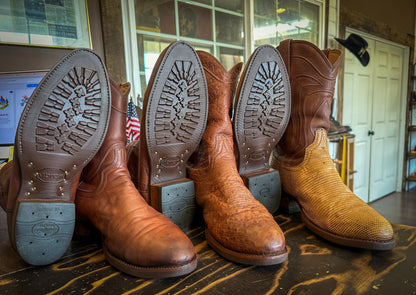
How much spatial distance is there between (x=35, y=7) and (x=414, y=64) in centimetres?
468

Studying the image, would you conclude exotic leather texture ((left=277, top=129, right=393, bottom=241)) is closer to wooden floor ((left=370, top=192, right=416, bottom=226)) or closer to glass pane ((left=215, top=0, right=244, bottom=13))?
glass pane ((left=215, top=0, right=244, bottom=13))

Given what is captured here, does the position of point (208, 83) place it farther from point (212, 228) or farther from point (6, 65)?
point (6, 65)

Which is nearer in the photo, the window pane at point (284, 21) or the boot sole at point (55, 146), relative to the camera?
the boot sole at point (55, 146)

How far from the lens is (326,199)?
59 centimetres

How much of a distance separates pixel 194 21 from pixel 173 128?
1.67m

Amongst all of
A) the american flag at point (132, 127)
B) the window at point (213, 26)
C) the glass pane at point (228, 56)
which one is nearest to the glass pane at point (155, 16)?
the window at point (213, 26)

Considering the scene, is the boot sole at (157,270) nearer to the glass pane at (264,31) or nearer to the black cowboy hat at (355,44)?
the glass pane at (264,31)

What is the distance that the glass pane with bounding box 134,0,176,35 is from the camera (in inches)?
68.7

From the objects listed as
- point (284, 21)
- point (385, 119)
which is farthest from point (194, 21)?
point (385, 119)

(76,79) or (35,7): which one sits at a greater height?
(35,7)

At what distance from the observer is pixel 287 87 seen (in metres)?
0.64

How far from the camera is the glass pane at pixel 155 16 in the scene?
1746 mm

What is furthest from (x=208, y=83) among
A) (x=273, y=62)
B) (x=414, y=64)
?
(x=414, y=64)

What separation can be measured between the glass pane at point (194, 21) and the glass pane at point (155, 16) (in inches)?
2.7
